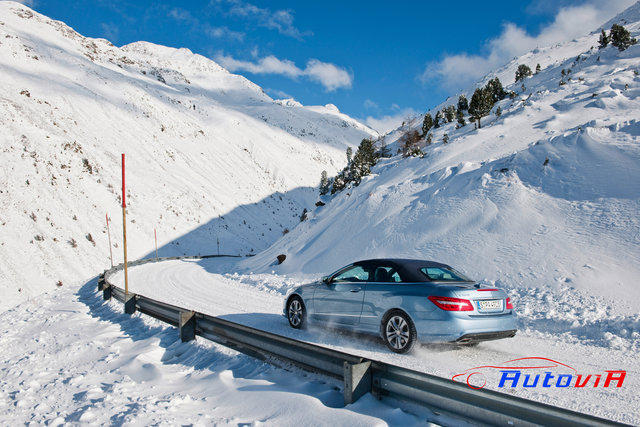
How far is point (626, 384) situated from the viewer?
14.9 feet

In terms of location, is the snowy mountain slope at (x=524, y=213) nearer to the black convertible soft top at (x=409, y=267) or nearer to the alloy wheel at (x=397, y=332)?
the black convertible soft top at (x=409, y=267)

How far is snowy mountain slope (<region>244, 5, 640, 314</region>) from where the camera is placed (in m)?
9.16

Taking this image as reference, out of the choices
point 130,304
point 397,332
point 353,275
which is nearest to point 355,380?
point 397,332

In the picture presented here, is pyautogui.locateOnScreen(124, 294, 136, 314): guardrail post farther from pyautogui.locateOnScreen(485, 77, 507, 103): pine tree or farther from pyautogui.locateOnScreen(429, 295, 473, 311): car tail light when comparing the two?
pyautogui.locateOnScreen(485, 77, 507, 103): pine tree

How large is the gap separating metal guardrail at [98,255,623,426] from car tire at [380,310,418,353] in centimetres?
177

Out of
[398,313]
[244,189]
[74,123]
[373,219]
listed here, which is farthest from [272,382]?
[244,189]

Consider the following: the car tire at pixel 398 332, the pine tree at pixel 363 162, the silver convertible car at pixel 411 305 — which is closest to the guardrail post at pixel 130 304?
the silver convertible car at pixel 411 305

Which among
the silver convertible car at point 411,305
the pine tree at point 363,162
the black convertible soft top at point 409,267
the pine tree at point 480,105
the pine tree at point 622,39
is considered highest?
the pine tree at point 622,39

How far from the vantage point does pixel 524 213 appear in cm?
1181

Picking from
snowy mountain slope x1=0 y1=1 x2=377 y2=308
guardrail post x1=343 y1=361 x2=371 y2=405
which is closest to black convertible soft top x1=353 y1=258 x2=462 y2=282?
guardrail post x1=343 y1=361 x2=371 y2=405

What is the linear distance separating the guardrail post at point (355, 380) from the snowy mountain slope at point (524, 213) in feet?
19.9

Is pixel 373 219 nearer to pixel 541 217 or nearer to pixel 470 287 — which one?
pixel 541 217

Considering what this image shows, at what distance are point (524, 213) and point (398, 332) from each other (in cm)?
808

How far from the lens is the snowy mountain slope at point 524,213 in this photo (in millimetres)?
9156
